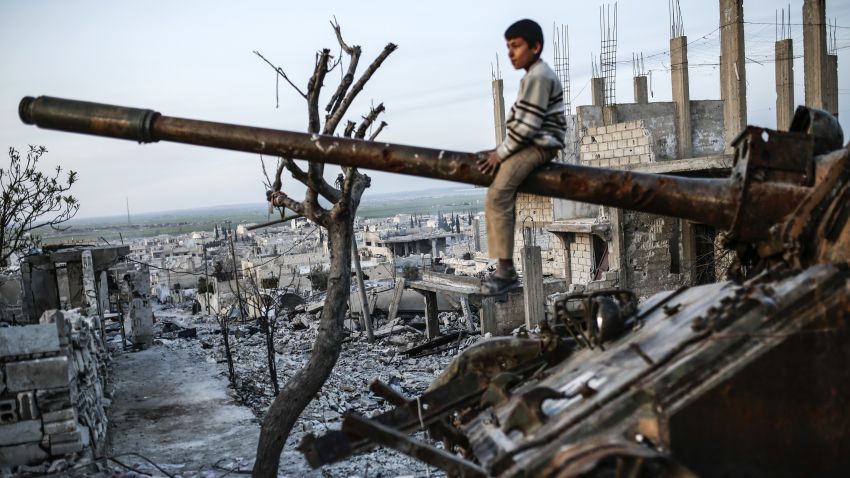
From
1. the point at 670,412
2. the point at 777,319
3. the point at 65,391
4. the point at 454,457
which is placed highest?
the point at 777,319

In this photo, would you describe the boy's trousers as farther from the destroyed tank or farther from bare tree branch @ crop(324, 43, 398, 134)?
bare tree branch @ crop(324, 43, 398, 134)

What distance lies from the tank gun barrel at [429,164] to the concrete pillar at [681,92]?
21.9m

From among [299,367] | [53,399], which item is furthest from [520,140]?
[299,367]

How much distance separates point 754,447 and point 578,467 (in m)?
0.83

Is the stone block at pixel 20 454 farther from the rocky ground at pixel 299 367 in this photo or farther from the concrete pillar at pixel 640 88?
the concrete pillar at pixel 640 88

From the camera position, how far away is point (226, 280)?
119ft

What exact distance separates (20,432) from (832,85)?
1059 inches

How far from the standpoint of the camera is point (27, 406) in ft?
23.9

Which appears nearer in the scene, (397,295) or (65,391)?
(65,391)

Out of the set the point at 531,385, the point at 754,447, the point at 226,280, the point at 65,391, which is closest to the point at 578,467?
the point at 754,447

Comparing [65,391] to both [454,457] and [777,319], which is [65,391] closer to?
[454,457]

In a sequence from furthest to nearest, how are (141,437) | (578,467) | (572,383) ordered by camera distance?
1. (141,437)
2. (572,383)
3. (578,467)

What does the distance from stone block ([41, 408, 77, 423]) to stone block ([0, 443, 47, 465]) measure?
0.27 metres

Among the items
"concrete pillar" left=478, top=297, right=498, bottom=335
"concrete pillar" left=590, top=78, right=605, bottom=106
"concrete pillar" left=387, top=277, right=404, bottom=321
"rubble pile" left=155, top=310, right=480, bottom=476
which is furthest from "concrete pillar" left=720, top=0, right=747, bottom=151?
"concrete pillar" left=387, top=277, right=404, bottom=321
